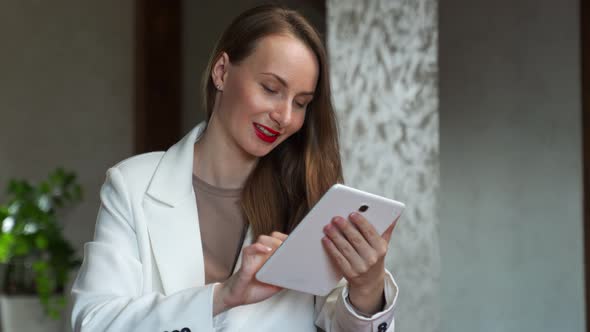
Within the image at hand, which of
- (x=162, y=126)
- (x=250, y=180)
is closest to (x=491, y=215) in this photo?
(x=162, y=126)

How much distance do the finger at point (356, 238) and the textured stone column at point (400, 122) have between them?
2.09 ft

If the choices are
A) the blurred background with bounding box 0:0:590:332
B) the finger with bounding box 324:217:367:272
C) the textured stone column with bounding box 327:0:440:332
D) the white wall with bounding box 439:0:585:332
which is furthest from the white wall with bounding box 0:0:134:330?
the finger with bounding box 324:217:367:272

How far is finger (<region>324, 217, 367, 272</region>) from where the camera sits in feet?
4.47

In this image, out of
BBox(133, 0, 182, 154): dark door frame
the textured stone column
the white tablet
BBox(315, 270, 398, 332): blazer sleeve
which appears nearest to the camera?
the white tablet

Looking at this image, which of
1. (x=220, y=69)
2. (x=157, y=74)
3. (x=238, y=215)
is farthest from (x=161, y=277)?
(x=157, y=74)

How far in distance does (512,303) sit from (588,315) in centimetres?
35

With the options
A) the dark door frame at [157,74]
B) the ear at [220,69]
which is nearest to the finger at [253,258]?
the ear at [220,69]

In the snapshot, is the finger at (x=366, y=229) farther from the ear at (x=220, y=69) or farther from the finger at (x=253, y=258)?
the ear at (x=220, y=69)

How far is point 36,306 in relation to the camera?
14.3ft

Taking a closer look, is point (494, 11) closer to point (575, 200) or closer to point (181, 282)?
point (575, 200)

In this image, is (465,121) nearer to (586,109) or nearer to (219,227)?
(586,109)

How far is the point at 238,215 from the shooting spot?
1624mm

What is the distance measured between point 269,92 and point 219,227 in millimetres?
282

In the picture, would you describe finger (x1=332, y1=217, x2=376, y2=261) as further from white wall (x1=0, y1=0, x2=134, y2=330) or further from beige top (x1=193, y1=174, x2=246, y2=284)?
white wall (x1=0, y1=0, x2=134, y2=330)
